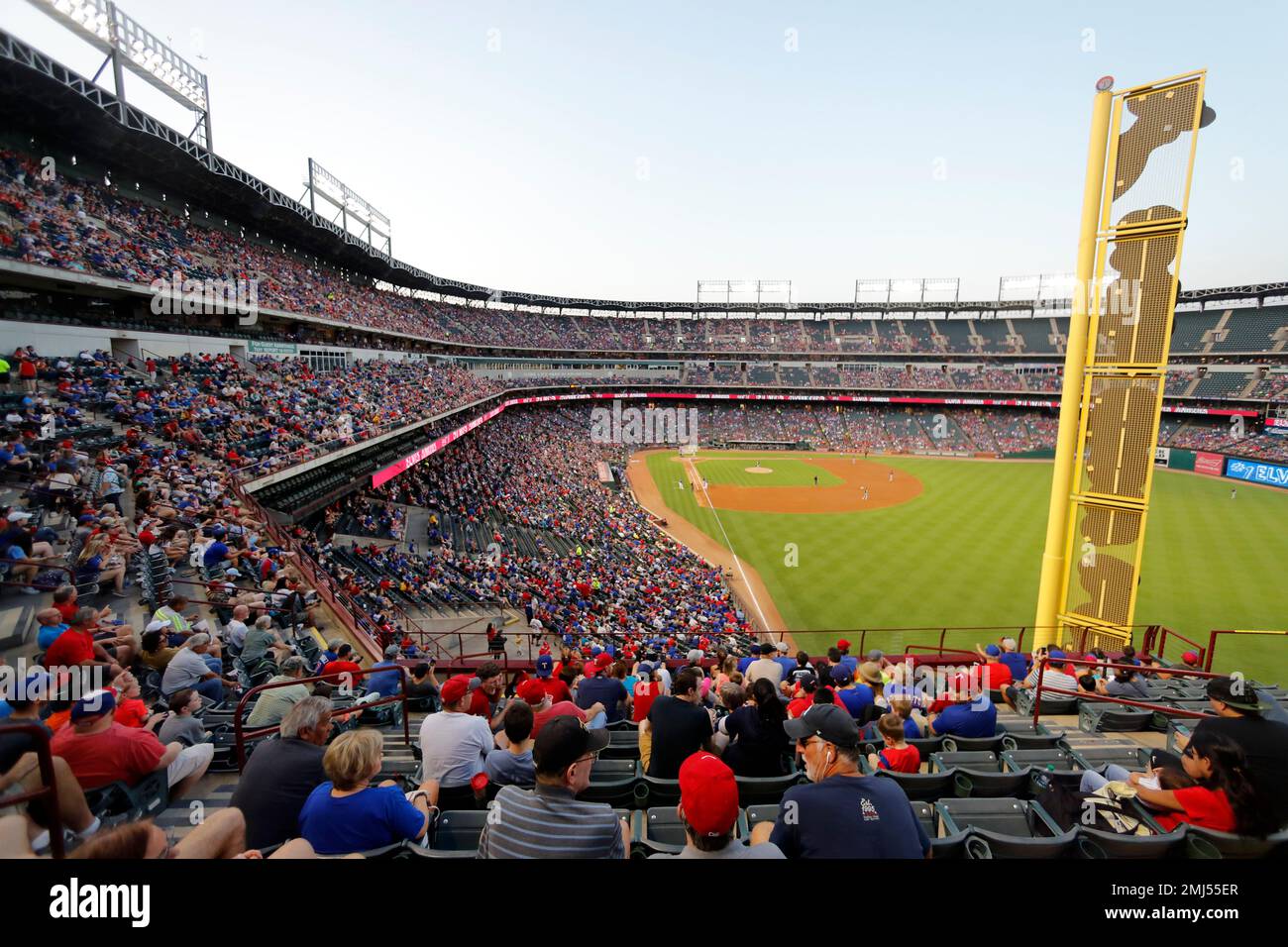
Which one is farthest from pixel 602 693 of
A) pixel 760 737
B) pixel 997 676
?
pixel 997 676

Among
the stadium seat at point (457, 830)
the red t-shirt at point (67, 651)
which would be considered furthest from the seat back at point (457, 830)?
the red t-shirt at point (67, 651)

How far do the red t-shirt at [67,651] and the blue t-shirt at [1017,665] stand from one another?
1199cm

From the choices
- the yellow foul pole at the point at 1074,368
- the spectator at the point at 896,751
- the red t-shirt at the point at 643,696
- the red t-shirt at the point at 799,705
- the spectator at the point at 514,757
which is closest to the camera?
the spectator at the point at 514,757

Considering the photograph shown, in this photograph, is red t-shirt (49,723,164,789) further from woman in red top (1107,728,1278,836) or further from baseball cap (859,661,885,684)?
baseball cap (859,661,885,684)

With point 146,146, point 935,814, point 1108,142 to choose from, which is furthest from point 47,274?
point 1108,142

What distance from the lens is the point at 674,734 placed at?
4273 millimetres

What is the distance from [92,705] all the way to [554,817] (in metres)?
3.43

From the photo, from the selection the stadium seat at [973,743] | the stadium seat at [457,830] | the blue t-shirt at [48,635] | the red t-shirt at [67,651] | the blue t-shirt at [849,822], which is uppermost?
the blue t-shirt at [849,822]

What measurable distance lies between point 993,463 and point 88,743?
195 feet

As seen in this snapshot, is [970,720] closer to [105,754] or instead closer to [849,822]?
[849,822]

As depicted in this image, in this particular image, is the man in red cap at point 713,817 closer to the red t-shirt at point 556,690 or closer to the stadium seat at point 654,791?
the stadium seat at point 654,791

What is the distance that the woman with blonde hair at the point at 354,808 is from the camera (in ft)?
9.03

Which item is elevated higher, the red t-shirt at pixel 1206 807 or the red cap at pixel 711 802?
the red cap at pixel 711 802

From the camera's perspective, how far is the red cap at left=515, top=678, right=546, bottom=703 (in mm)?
5102
